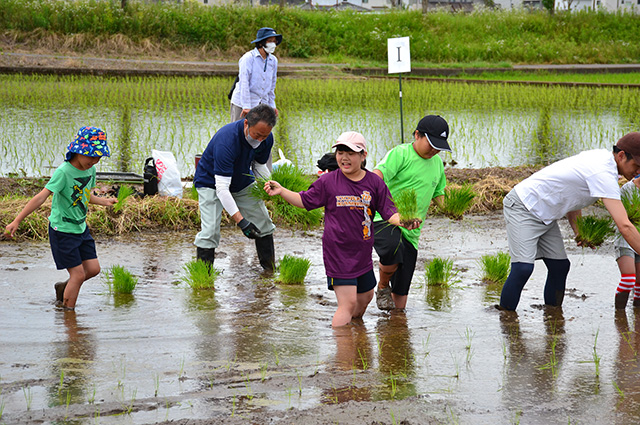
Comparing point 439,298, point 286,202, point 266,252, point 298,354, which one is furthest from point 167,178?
point 298,354

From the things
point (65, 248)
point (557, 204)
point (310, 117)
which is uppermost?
point (310, 117)

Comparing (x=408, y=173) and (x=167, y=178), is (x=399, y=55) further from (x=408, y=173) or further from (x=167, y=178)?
(x=408, y=173)

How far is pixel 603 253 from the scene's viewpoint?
21.7 ft

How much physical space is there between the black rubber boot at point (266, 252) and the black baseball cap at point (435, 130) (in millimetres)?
1879

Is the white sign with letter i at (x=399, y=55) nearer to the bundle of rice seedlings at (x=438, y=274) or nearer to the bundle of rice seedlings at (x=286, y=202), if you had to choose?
the bundle of rice seedlings at (x=286, y=202)

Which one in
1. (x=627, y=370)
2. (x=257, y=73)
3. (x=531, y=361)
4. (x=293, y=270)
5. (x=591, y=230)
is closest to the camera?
(x=627, y=370)

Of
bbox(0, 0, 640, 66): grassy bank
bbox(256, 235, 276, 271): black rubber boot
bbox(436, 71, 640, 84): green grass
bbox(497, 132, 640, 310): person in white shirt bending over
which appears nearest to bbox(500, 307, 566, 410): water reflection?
bbox(497, 132, 640, 310): person in white shirt bending over

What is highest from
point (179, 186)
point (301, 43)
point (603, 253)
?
point (301, 43)

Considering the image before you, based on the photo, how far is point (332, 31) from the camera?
30000 mm

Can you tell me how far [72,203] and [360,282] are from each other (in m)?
1.84

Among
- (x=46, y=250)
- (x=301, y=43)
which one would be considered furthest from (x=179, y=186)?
(x=301, y=43)

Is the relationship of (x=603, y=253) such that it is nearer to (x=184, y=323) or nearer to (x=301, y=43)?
(x=184, y=323)

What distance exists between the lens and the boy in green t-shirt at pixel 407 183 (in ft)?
14.8

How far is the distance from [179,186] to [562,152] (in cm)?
676
